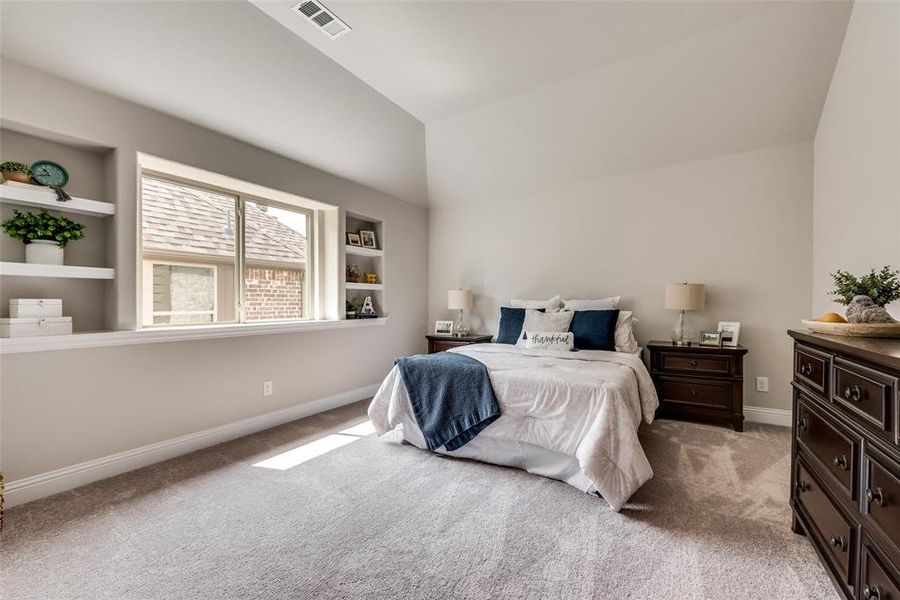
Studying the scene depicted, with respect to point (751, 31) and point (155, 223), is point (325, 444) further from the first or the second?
point (751, 31)

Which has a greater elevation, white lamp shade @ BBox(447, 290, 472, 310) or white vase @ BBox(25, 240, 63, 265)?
white vase @ BBox(25, 240, 63, 265)

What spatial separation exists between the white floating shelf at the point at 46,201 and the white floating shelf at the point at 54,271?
1.14 feet

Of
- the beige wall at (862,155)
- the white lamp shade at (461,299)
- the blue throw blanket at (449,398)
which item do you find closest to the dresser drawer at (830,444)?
the beige wall at (862,155)

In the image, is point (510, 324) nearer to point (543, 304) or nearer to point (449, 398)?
point (543, 304)

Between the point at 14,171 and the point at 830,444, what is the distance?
13.1ft

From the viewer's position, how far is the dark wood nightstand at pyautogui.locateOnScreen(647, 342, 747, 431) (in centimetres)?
321

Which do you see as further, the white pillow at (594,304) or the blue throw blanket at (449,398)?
the white pillow at (594,304)

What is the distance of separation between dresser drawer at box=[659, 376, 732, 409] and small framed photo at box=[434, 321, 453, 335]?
231 centimetres

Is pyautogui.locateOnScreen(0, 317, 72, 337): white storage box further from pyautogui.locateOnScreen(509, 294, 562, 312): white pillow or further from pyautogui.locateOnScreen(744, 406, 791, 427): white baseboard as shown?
pyautogui.locateOnScreen(744, 406, 791, 427): white baseboard

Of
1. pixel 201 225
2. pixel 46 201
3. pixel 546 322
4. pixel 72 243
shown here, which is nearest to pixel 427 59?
pixel 201 225

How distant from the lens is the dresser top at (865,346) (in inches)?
41.8

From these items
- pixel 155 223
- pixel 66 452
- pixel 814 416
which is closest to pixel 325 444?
pixel 66 452

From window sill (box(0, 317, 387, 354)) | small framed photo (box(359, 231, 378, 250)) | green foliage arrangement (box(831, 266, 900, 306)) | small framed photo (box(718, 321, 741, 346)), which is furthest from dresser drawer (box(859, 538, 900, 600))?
small framed photo (box(359, 231, 378, 250))

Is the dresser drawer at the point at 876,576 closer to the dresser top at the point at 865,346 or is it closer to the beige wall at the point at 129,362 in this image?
the dresser top at the point at 865,346
